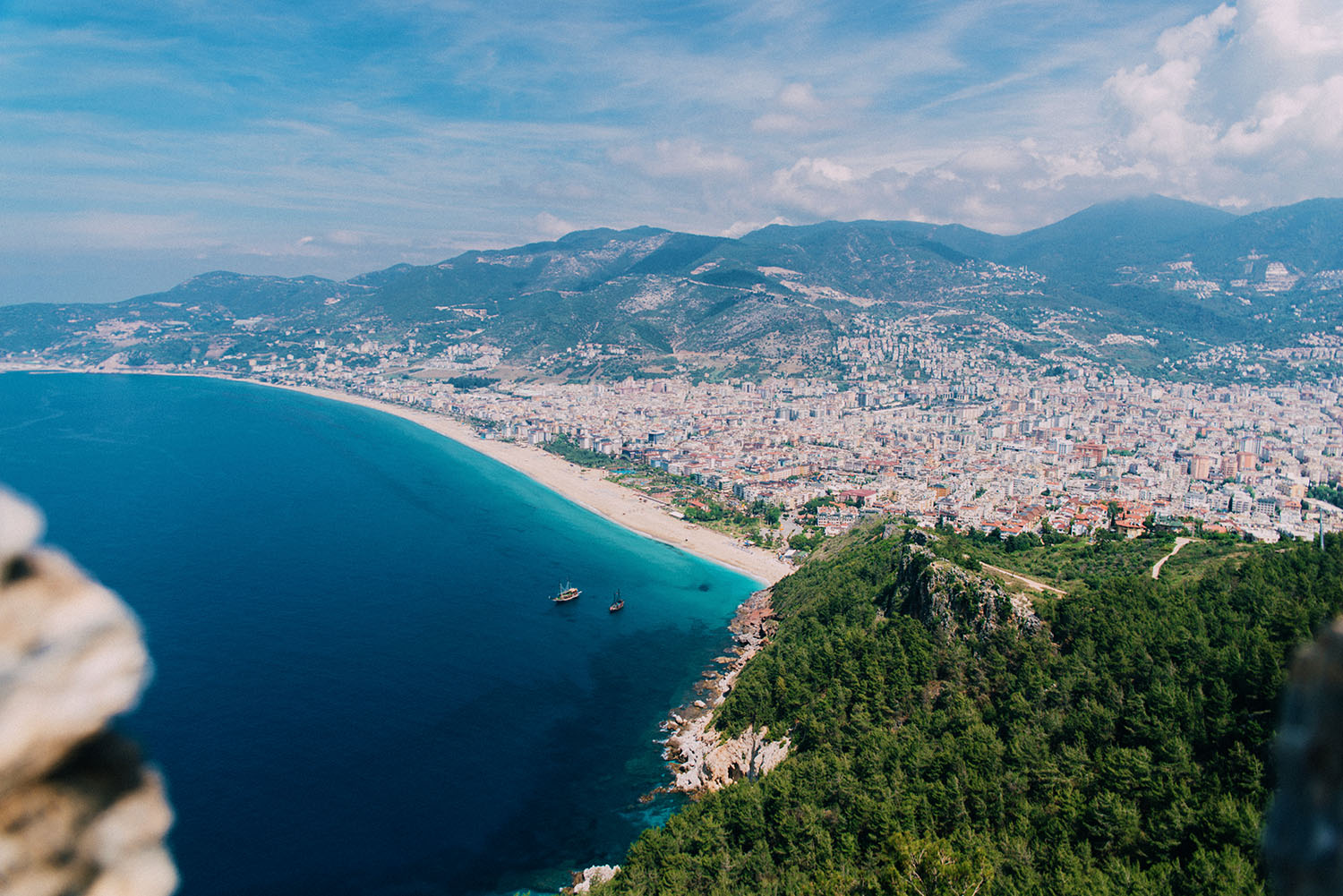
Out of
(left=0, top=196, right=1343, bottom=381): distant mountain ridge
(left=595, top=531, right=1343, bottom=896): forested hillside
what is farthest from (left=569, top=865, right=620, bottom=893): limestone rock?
(left=0, top=196, right=1343, bottom=381): distant mountain ridge

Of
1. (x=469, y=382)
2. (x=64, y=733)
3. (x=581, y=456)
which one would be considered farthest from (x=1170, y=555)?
(x=469, y=382)

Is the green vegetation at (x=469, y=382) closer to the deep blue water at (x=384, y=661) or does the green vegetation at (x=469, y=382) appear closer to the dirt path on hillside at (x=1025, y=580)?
the deep blue water at (x=384, y=661)

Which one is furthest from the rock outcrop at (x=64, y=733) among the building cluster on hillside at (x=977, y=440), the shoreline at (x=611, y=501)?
the building cluster on hillside at (x=977, y=440)

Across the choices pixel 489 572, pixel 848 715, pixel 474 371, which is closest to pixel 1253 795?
pixel 848 715

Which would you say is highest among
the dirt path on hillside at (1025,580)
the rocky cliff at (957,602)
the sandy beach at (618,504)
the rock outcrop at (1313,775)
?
the rock outcrop at (1313,775)

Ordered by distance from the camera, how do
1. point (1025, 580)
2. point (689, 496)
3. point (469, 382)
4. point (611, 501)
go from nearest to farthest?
point (1025, 580), point (611, 501), point (689, 496), point (469, 382)

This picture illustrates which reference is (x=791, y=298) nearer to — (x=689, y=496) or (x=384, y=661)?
(x=689, y=496)
